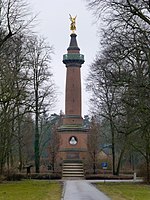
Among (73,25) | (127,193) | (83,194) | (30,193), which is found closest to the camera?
(83,194)

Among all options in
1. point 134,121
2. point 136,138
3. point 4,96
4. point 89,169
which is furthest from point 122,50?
point 89,169

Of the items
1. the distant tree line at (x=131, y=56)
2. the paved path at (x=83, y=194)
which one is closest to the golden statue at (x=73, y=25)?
the distant tree line at (x=131, y=56)

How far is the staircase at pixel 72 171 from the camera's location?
43688 mm

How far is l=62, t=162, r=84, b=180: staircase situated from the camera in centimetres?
4369

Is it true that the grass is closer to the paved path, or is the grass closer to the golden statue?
the paved path

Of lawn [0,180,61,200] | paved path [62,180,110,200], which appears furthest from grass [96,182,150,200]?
lawn [0,180,61,200]

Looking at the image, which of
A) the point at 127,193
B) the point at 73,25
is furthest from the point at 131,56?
the point at 73,25

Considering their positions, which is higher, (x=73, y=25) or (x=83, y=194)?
(x=73, y=25)

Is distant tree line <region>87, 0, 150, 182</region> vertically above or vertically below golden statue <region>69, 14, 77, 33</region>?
below

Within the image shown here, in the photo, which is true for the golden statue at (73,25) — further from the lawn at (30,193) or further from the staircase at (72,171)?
the lawn at (30,193)

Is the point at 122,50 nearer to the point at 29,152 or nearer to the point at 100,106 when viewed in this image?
the point at 100,106

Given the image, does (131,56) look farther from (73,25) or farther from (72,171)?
(73,25)

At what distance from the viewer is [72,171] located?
1820 inches

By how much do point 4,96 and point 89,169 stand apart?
2447 centimetres
